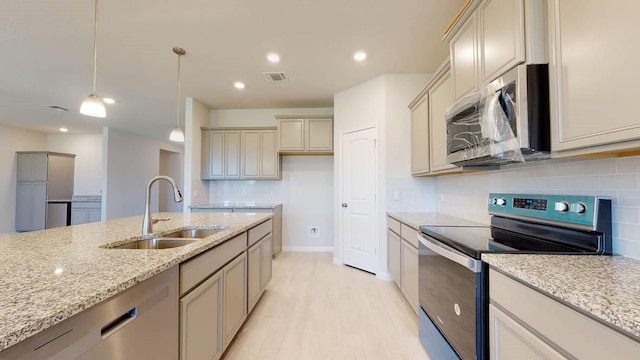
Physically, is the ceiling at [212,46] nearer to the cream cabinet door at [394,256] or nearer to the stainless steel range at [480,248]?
the stainless steel range at [480,248]

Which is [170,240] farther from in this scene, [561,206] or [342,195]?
[342,195]

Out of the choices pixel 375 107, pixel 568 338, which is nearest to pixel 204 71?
pixel 375 107

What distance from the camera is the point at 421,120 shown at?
9.50ft

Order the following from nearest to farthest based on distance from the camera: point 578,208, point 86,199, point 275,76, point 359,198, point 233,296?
1. point 578,208
2. point 233,296
3. point 275,76
4. point 359,198
5. point 86,199

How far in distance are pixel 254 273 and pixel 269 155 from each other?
100 inches

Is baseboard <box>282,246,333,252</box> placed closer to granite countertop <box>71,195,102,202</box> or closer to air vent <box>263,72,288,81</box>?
air vent <box>263,72,288,81</box>

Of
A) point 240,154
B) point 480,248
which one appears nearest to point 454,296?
point 480,248

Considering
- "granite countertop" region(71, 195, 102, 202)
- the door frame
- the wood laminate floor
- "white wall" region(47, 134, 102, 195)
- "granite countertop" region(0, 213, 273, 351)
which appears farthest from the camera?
"white wall" region(47, 134, 102, 195)

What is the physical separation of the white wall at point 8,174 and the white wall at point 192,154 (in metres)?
4.94

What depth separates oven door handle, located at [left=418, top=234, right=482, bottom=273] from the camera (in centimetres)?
124

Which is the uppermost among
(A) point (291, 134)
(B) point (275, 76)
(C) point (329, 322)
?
(B) point (275, 76)

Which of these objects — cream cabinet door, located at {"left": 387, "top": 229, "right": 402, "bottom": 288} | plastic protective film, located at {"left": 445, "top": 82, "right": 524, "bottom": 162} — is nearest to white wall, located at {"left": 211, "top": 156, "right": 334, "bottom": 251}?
cream cabinet door, located at {"left": 387, "top": 229, "right": 402, "bottom": 288}

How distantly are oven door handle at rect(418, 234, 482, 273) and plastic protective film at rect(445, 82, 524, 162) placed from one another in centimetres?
58

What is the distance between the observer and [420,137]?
9.64 feet
